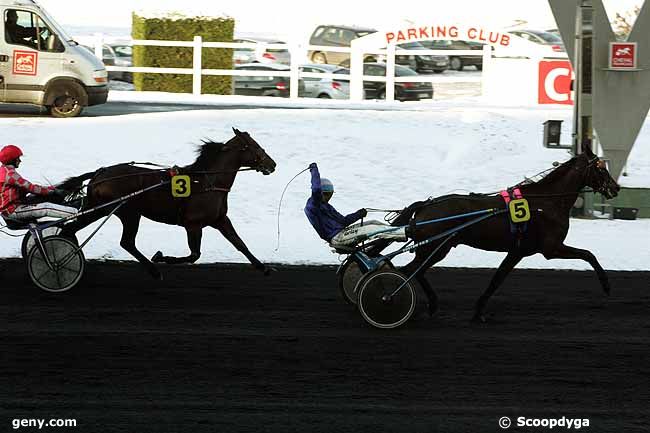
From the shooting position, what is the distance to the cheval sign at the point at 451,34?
2730 centimetres

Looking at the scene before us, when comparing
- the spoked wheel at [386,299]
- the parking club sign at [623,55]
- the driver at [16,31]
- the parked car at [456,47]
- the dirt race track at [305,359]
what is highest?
the parked car at [456,47]

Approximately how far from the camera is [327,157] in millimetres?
17203

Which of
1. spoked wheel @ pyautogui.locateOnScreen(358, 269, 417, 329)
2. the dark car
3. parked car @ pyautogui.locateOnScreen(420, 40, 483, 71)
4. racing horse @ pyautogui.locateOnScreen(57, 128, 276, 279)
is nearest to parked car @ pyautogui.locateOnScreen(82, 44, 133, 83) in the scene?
the dark car

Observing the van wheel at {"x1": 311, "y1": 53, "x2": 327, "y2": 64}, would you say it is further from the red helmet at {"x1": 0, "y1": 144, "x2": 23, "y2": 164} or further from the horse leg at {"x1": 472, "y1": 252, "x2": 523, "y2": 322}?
the horse leg at {"x1": 472, "y1": 252, "x2": 523, "y2": 322}

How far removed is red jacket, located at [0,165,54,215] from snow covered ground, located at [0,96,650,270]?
2.71 m

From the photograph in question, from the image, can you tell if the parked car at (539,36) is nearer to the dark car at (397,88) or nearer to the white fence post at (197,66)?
the dark car at (397,88)

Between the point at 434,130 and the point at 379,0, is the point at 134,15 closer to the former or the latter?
the point at 434,130

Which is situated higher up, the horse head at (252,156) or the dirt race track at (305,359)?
the horse head at (252,156)

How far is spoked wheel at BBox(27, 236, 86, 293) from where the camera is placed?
10.1m

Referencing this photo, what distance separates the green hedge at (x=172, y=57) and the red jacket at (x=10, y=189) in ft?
51.8

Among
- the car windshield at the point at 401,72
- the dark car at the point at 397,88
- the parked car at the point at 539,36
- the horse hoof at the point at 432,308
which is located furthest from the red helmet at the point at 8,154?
the parked car at the point at 539,36

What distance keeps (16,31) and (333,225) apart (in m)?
12.3

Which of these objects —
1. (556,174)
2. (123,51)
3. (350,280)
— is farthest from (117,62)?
(556,174)

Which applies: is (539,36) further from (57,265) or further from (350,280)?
(57,265)
